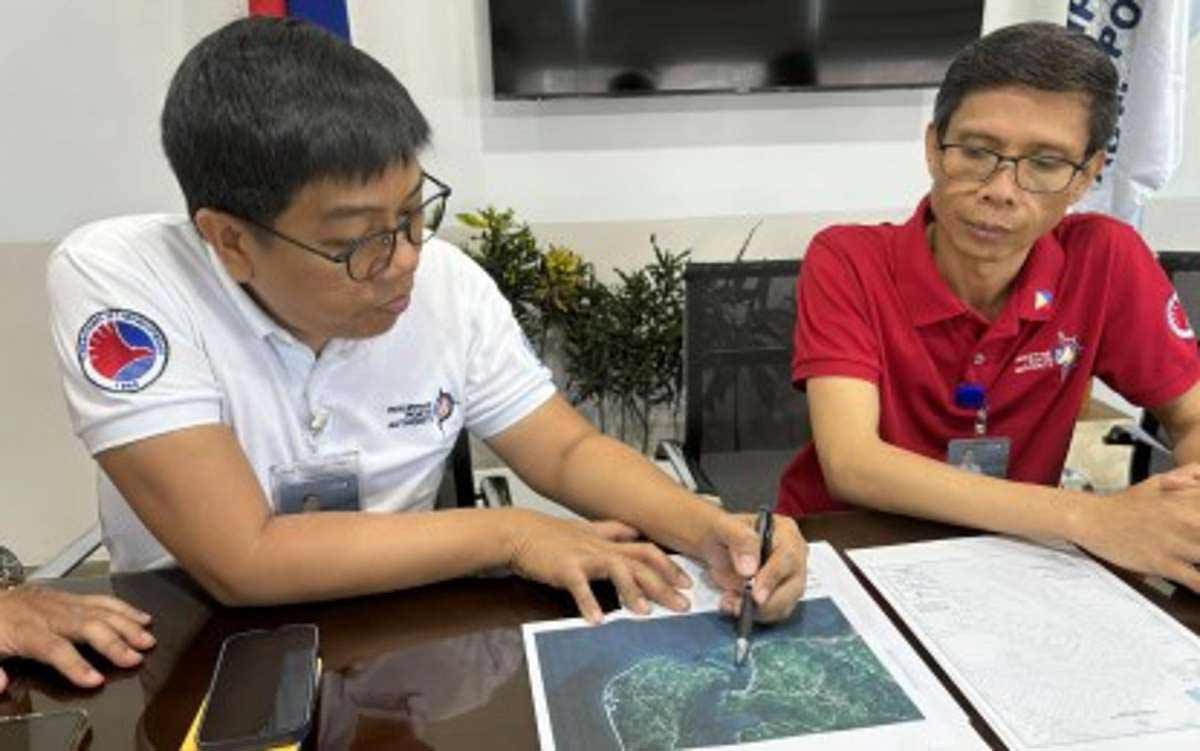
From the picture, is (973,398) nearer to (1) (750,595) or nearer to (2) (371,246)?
(1) (750,595)

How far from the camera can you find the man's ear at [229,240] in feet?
3.26

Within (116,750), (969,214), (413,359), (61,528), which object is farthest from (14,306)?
(969,214)

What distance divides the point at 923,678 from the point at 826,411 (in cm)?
55

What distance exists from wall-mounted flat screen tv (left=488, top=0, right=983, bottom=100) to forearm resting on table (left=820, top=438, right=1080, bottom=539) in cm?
184

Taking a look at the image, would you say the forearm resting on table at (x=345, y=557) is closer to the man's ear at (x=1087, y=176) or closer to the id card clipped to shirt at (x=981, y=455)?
the id card clipped to shirt at (x=981, y=455)

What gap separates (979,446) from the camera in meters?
1.37

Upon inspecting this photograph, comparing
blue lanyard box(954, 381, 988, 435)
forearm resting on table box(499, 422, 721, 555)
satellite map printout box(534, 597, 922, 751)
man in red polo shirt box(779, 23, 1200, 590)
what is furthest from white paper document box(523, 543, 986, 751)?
blue lanyard box(954, 381, 988, 435)

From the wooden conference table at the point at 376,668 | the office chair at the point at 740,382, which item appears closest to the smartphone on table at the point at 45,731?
the wooden conference table at the point at 376,668

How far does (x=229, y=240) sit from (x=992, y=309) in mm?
1092

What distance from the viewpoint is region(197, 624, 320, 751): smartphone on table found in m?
0.70

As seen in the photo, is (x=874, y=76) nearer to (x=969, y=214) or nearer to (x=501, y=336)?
(x=969, y=214)

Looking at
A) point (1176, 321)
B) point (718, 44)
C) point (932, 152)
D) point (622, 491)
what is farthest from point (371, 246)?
point (718, 44)

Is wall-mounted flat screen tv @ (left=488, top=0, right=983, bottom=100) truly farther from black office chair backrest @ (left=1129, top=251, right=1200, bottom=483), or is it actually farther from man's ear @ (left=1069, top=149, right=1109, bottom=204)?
man's ear @ (left=1069, top=149, right=1109, bottom=204)

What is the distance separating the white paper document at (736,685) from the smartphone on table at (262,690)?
0.63 ft
